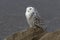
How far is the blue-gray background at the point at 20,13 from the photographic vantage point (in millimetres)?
43062

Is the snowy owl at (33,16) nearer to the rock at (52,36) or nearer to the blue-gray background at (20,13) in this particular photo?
the rock at (52,36)

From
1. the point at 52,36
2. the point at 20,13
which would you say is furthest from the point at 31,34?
the point at 20,13

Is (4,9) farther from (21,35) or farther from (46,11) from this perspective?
(21,35)

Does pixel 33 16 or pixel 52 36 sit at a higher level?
pixel 33 16

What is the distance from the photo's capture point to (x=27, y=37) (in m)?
16.4

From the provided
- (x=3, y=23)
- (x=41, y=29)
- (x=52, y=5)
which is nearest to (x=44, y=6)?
(x=52, y=5)

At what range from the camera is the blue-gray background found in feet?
141

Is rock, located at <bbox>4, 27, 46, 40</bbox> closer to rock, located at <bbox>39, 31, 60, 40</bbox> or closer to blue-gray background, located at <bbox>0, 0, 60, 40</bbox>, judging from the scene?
rock, located at <bbox>39, 31, 60, 40</bbox>

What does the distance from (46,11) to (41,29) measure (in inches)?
1287

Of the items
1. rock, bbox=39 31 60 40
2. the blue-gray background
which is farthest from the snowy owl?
the blue-gray background

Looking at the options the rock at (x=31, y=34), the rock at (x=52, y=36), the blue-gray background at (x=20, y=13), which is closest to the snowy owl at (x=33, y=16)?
the rock at (x=31, y=34)

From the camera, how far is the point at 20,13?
161ft

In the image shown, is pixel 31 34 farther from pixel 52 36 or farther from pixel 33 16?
pixel 52 36

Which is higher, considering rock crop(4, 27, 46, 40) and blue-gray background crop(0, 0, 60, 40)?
rock crop(4, 27, 46, 40)
